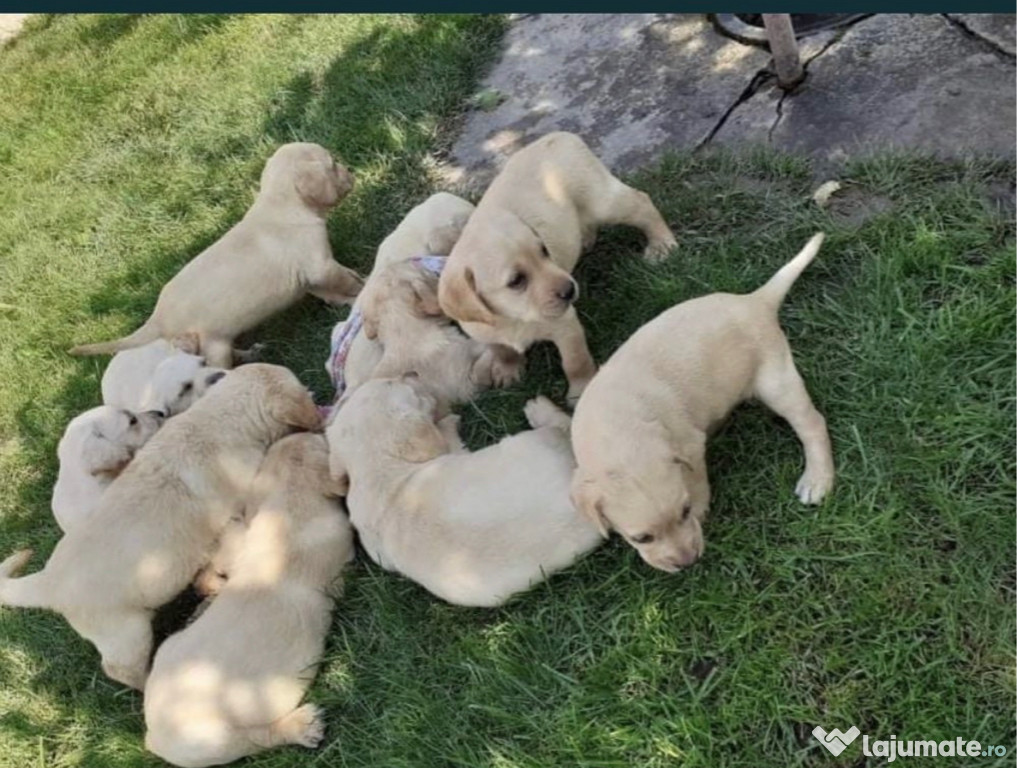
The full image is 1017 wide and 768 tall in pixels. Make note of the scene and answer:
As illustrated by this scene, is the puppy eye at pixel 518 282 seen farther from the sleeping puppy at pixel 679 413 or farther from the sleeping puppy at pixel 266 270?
the sleeping puppy at pixel 266 270

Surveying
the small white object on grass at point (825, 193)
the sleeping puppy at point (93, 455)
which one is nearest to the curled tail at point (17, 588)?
the sleeping puppy at point (93, 455)

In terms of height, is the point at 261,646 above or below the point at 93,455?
below

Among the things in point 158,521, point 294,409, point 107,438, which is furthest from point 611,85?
point 158,521

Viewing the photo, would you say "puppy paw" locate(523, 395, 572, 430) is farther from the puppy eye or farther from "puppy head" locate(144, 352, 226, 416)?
"puppy head" locate(144, 352, 226, 416)

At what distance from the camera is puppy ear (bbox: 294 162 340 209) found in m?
5.17

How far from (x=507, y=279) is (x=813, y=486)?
50.0 inches

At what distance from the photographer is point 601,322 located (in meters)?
→ 4.27

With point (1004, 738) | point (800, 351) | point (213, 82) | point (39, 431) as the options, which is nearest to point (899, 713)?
point (1004, 738)

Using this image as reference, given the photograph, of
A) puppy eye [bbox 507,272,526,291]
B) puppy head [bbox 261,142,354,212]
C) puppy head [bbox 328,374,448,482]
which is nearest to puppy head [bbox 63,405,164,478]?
puppy head [bbox 328,374,448,482]

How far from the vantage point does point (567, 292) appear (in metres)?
3.72

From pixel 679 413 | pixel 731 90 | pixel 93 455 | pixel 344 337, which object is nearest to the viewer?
pixel 679 413

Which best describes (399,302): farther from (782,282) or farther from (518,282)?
(782,282)

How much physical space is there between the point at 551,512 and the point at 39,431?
3443mm

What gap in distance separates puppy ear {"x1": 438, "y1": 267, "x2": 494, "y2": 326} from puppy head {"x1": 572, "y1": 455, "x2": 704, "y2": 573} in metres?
0.85
